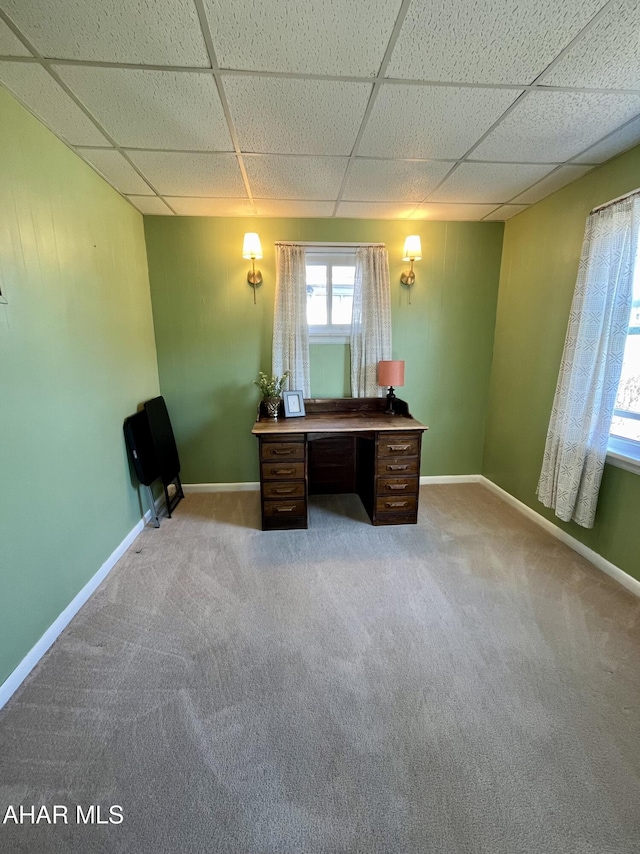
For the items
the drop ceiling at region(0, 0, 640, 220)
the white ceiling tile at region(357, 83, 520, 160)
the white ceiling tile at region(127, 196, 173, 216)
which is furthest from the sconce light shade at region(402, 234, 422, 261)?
the white ceiling tile at region(127, 196, 173, 216)

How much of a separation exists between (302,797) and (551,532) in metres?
2.36

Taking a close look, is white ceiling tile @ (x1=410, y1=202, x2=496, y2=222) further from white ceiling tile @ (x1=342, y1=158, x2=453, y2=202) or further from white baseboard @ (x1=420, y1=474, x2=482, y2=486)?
white baseboard @ (x1=420, y1=474, x2=482, y2=486)

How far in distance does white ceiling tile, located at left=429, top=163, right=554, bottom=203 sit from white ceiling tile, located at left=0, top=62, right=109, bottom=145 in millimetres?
2086

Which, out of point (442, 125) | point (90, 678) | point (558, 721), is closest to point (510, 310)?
point (442, 125)

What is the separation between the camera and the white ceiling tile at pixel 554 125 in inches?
59.9

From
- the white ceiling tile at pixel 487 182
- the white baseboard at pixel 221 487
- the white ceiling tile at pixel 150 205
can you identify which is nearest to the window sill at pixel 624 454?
the white ceiling tile at pixel 487 182

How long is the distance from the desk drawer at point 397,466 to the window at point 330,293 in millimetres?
1242

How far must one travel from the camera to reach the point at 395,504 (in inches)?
105

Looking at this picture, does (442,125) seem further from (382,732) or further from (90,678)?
(90,678)

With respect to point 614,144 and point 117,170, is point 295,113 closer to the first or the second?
point 117,170

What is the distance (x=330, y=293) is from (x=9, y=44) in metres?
2.21

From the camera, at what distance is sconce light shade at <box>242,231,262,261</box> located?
9.00ft

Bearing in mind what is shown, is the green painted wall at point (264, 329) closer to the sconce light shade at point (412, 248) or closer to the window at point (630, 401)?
the sconce light shade at point (412, 248)

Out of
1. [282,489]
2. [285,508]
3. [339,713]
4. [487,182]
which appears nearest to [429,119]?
[487,182]
